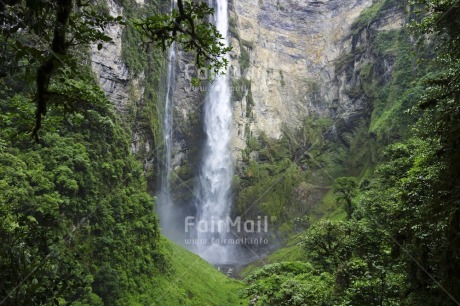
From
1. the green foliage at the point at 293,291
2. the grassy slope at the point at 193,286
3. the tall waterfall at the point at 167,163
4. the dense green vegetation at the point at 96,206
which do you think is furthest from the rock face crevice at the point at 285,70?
the green foliage at the point at 293,291

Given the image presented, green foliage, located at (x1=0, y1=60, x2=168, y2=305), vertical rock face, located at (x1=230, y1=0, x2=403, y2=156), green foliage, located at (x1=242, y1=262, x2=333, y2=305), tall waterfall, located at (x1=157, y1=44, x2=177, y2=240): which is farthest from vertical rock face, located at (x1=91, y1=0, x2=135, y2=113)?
green foliage, located at (x1=242, y1=262, x2=333, y2=305)

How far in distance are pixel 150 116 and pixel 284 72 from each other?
3291 cm

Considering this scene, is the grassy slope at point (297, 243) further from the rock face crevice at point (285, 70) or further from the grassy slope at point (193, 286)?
the rock face crevice at point (285, 70)

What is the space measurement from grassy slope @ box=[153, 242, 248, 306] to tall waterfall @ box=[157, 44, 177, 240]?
11314 millimetres

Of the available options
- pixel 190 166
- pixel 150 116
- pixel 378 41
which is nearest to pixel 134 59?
pixel 150 116

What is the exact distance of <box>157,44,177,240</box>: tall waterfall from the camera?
1646 inches

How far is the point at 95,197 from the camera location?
2048 cm

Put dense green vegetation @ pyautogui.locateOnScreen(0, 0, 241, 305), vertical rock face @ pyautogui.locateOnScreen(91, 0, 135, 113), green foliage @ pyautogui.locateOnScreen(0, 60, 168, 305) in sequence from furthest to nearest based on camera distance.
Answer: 1. vertical rock face @ pyautogui.locateOnScreen(91, 0, 135, 113)
2. green foliage @ pyautogui.locateOnScreen(0, 60, 168, 305)
3. dense green vegetation @ pyautogui.locateOnScreen(0, 0, 241, 305)

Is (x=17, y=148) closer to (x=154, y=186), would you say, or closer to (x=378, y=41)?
(x=154, y=186)

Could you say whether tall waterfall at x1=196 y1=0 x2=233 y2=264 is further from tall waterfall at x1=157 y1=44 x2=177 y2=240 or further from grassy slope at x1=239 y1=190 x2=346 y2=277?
grassy slope at x1=239 y1=190 x2=346 y2=277

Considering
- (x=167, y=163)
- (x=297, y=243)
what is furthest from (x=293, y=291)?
(x=167, y=163)

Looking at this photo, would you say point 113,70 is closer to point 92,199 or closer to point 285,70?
point 92,199

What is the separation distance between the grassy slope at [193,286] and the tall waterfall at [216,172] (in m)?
14.4

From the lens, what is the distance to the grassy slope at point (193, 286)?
22828mm
